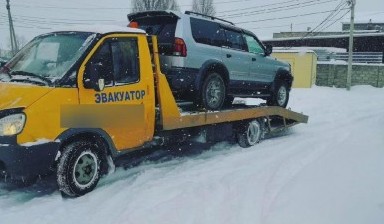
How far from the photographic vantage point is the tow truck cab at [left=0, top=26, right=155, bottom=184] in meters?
4.65

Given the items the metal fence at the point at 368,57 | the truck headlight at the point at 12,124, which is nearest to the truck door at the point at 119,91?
the truck headlight at the point at 12,124

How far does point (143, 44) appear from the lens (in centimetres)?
614

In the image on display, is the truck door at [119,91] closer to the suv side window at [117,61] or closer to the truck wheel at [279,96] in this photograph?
the suv side window at [117,61]

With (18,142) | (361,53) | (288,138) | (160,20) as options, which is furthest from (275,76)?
(361,53)

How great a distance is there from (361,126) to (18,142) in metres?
9.15

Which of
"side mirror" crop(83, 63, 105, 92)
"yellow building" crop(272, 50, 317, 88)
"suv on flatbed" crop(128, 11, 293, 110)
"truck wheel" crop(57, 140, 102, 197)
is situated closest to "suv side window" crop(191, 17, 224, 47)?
"suv on flatbed" crop(128, 11, 293, 110)

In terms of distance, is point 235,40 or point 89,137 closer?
point 89,137

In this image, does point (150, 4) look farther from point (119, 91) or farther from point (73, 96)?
point (73, 96)

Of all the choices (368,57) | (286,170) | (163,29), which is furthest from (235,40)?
(368,57)

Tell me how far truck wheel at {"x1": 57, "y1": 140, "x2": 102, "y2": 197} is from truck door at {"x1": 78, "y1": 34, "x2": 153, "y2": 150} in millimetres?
368

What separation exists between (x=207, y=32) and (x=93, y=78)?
299 centimetres

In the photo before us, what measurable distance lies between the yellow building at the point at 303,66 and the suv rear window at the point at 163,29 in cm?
1819

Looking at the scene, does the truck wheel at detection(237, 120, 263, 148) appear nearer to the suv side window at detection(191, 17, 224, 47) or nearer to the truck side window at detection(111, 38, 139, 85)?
the suv side window at detection(191, 17, 224, 47)

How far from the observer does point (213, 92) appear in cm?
769
